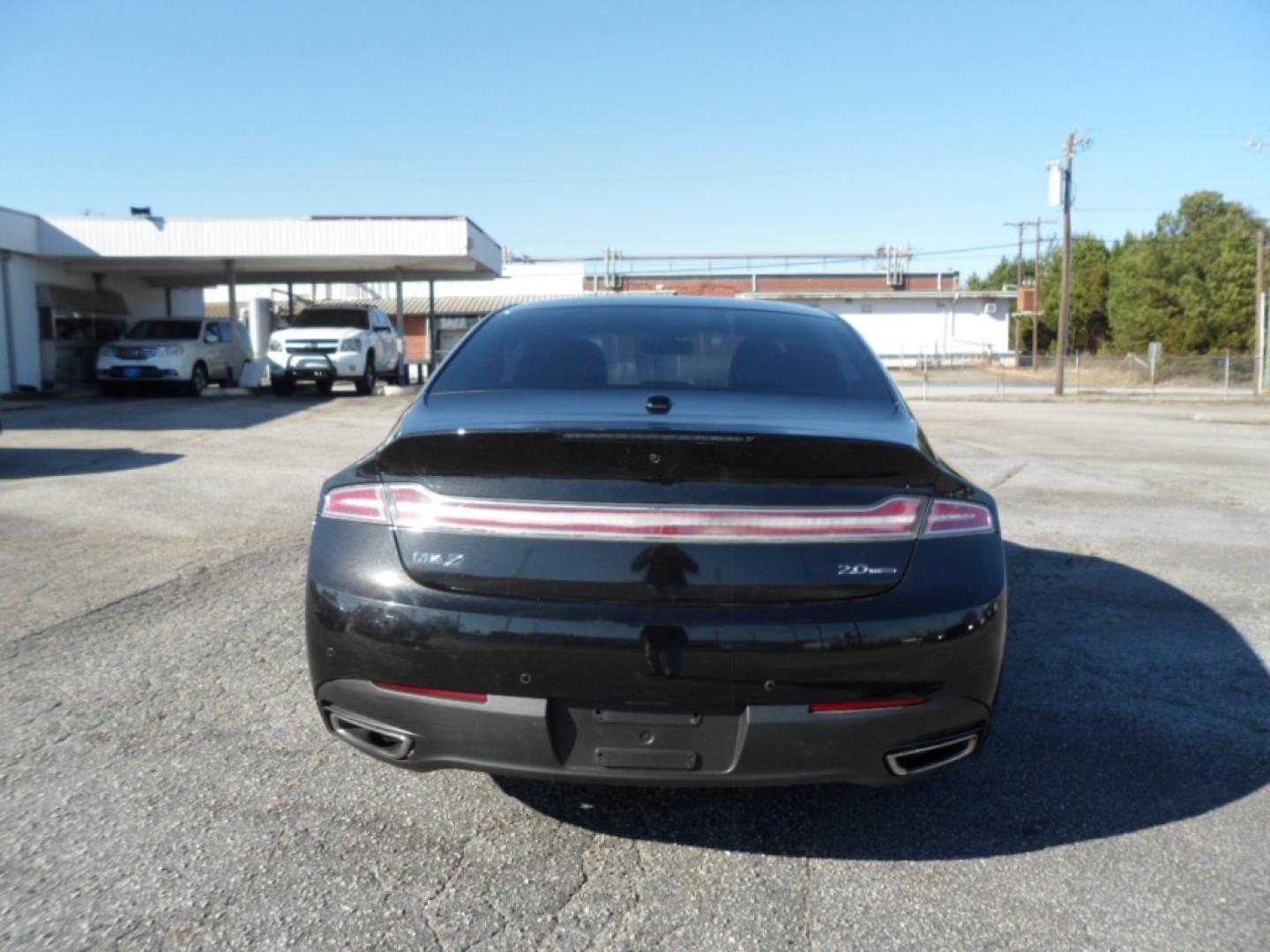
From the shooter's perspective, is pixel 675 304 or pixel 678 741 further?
pixel 675 304

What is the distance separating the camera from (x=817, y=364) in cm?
393

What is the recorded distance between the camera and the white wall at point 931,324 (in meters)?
65.2

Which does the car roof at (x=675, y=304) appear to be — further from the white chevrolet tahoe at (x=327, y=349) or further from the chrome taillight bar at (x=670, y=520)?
the white chevrolet tahoe at (x=327, y=349)

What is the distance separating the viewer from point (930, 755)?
2.86m

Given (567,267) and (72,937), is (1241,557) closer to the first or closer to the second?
(72,937)

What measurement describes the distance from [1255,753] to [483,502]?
2957 millimetres

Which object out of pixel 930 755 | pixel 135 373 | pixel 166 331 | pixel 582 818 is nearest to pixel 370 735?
pixel 582 818

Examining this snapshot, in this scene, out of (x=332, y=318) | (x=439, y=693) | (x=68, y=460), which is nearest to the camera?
(x=439, y=693)

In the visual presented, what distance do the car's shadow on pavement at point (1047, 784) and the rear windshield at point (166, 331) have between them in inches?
873

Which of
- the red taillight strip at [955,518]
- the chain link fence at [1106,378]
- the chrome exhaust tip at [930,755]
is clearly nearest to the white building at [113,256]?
the chain link fence at [1106,378]

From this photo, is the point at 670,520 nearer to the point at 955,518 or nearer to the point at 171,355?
the point at 955,518

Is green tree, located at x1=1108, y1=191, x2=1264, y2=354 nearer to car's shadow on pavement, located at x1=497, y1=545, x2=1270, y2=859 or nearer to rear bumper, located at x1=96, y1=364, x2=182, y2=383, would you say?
rear bumper, located at x1=96, y1=364, x2=182, y2=383

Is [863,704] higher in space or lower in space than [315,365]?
lower

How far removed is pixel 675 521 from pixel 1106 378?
49003mm
